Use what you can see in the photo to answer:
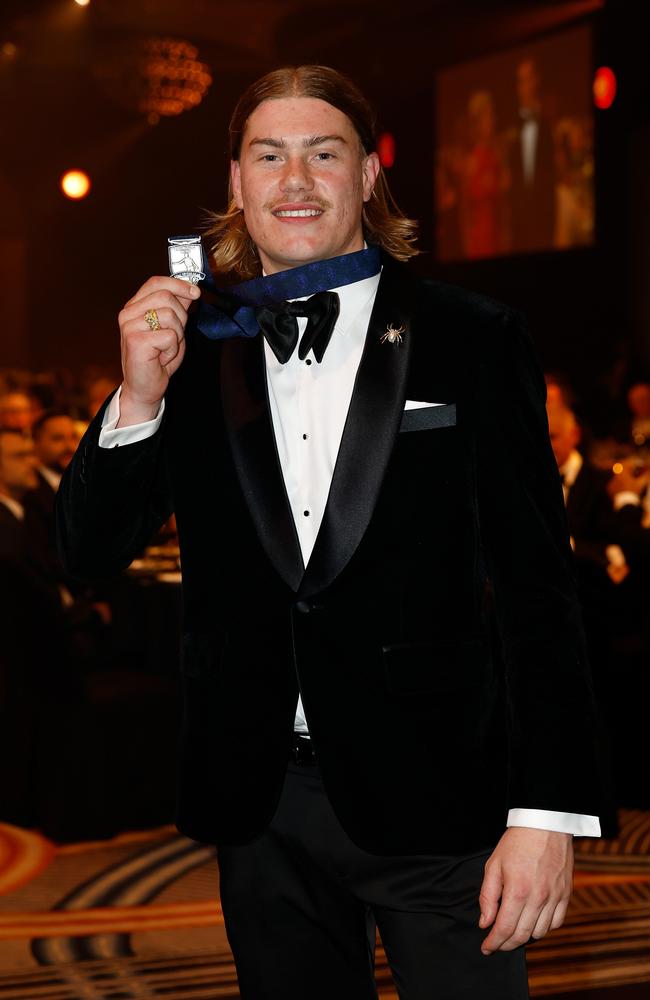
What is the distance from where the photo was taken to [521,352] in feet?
5.02

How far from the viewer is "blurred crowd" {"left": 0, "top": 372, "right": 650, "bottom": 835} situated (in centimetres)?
431

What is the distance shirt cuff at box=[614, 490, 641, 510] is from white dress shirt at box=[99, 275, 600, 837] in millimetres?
3730

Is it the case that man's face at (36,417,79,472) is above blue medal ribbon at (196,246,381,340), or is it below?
below

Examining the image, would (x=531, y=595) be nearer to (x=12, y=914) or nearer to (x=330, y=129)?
(x=330, y=129)

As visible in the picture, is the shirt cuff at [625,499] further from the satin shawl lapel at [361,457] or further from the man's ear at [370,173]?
the satin shawl lapel at [361,457]

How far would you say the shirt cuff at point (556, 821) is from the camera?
1.39 m

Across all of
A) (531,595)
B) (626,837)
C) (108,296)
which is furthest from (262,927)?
(108,296)

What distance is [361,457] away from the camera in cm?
154

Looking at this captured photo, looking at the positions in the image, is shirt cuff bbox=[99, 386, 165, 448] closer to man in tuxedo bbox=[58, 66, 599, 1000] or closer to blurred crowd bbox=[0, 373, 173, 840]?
man in tuxedo bbox=[58, 66, 599, 1000]

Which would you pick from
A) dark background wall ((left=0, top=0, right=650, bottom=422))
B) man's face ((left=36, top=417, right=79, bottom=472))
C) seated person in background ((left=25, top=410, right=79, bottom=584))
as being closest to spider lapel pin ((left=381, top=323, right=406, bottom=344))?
seated person in background ((left=25, top=410, right=79, bottom=584))

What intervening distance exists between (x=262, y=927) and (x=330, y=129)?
1092 millimetres

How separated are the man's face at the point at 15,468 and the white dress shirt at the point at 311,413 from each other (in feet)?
12.6

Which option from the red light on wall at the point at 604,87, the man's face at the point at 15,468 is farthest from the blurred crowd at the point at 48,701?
the red light on wall at the point at 604,87

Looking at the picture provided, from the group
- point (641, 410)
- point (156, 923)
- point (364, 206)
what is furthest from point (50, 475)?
point (364, 206)
